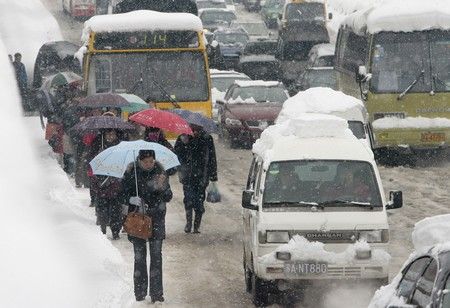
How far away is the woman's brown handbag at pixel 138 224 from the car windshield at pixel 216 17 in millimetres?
43904

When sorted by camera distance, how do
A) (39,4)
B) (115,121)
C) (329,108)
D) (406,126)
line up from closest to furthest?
(115,121), (329,108), (406,126), (39,4)

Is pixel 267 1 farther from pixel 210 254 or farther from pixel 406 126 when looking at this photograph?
pixel 210 254

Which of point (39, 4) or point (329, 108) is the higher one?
point (329, 108)

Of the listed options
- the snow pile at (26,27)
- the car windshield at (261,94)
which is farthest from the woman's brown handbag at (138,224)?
the snow pile at (26,27)

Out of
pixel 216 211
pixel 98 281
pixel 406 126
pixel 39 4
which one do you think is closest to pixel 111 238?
pixel 216 211

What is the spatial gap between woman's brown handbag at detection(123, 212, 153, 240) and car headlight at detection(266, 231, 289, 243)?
123 centimetres

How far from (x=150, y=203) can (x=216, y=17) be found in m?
44.2

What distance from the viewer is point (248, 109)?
31.1m

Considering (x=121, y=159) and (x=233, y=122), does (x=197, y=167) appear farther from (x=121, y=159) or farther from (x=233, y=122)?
(x=233, y=122)

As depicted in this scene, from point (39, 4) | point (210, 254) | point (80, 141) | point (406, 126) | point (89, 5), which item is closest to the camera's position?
point (210, 254)

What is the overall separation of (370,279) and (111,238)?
5787mm

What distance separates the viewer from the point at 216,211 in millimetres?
22250

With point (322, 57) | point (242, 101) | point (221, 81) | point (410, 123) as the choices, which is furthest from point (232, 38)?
point (410, 123)

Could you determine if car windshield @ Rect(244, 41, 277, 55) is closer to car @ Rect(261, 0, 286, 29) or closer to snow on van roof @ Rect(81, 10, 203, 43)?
car @ Rect(261, 0, 286, 29)
